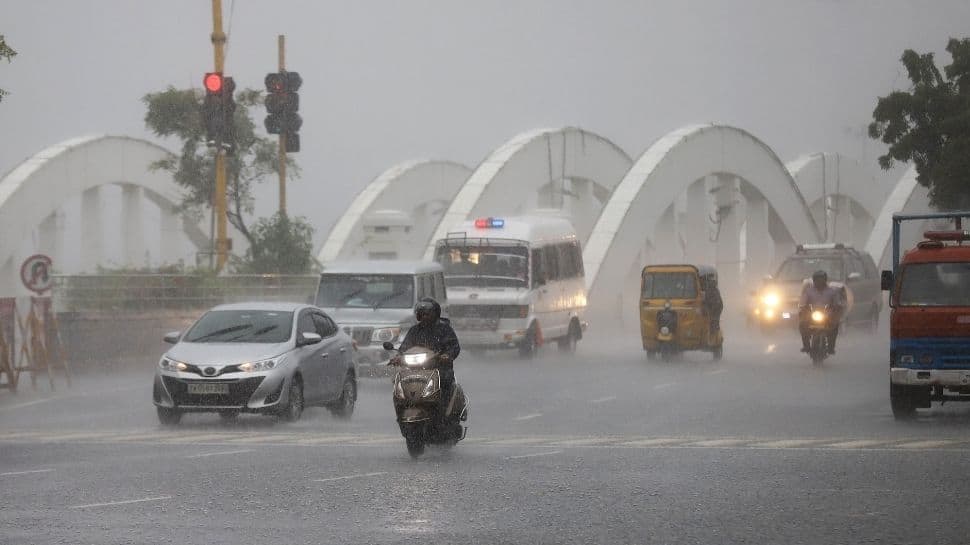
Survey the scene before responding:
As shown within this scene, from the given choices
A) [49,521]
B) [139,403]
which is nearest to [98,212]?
[139,403]

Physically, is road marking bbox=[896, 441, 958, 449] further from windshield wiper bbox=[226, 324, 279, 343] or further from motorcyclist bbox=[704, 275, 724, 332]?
motorcyclist bbox=[704, 275, 724, 332]

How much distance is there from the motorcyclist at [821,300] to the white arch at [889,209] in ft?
152

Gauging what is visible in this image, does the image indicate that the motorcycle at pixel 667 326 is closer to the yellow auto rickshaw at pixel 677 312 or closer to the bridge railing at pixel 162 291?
the yellow auto rickshaw at pixel 677 312

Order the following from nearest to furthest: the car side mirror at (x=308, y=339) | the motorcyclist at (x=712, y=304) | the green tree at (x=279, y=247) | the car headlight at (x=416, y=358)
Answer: the car headlight at (x=416, y=358), the car side mirror at (x=308, y=339), the motorcyclist at (x=712, y=304), the green tree at (x=279, y=247)

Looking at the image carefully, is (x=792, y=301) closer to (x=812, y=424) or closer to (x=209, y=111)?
(x=209, y=111)

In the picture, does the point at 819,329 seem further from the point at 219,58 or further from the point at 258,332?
the point at 258,332

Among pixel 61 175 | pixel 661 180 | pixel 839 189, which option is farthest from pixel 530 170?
pixel 839 189

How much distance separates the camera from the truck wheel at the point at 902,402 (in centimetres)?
1880

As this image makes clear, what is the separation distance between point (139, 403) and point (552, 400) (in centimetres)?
560

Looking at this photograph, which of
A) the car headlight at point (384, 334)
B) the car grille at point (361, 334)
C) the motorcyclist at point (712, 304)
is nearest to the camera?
the car headlight at point (384, 334)

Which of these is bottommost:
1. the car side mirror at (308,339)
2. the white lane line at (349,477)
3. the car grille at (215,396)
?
the white lane line at (349,477)

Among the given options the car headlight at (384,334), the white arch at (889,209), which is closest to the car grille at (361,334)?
the car headlight at (384,334)

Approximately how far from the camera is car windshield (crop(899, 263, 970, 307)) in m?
18.8

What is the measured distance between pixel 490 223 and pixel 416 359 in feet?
60.9
